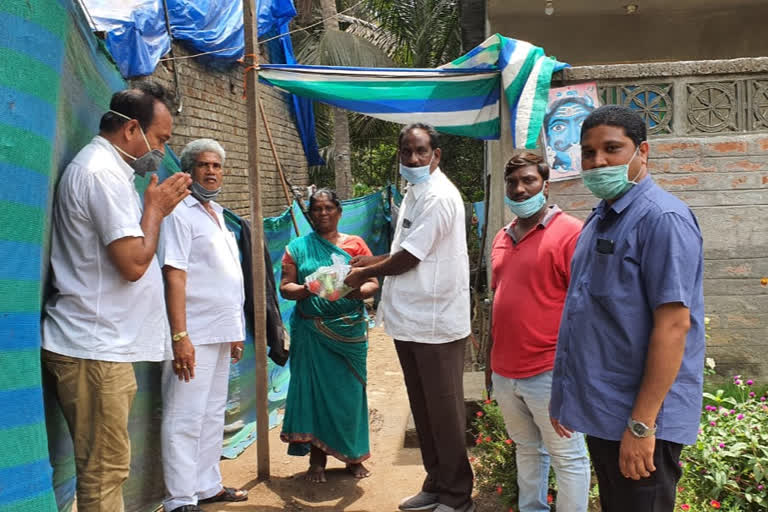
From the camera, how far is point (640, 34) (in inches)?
329

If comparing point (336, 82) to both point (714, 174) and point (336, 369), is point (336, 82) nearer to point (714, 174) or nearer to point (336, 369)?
point (336, 369)

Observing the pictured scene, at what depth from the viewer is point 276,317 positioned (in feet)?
14.0

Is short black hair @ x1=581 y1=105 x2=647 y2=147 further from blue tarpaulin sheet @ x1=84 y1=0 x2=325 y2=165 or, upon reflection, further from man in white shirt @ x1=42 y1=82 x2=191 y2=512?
blue tarpaulin sheet @ x1=84 y1=0 x2=325 y2=165

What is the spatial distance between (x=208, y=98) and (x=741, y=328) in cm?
560

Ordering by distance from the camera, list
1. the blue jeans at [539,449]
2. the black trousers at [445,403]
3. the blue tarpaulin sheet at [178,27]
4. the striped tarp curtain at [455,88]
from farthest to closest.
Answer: the blue tarpaulin sheet at [178,27]
the striped tarp curtain at [455,88]
the black trousers at [445,403]
the blue jeans at [539,449]

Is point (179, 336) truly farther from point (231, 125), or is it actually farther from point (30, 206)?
point (231, 125)

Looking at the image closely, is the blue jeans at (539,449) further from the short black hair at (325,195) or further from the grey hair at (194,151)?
the grey hair at (194,151)

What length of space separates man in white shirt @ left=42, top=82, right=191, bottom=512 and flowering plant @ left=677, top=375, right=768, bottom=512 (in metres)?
2.49

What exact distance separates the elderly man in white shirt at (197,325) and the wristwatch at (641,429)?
218cm

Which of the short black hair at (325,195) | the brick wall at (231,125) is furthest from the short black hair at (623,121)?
the brick wall at (231,125)

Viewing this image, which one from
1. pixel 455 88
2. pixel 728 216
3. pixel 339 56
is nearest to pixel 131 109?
pixel 455 88

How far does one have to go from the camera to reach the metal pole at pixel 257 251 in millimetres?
4102

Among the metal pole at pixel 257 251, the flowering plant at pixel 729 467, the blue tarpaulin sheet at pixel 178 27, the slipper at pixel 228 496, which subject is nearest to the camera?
the flowering plant at pixel 729 467

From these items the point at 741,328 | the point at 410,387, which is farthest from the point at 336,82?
the point at 741,328
